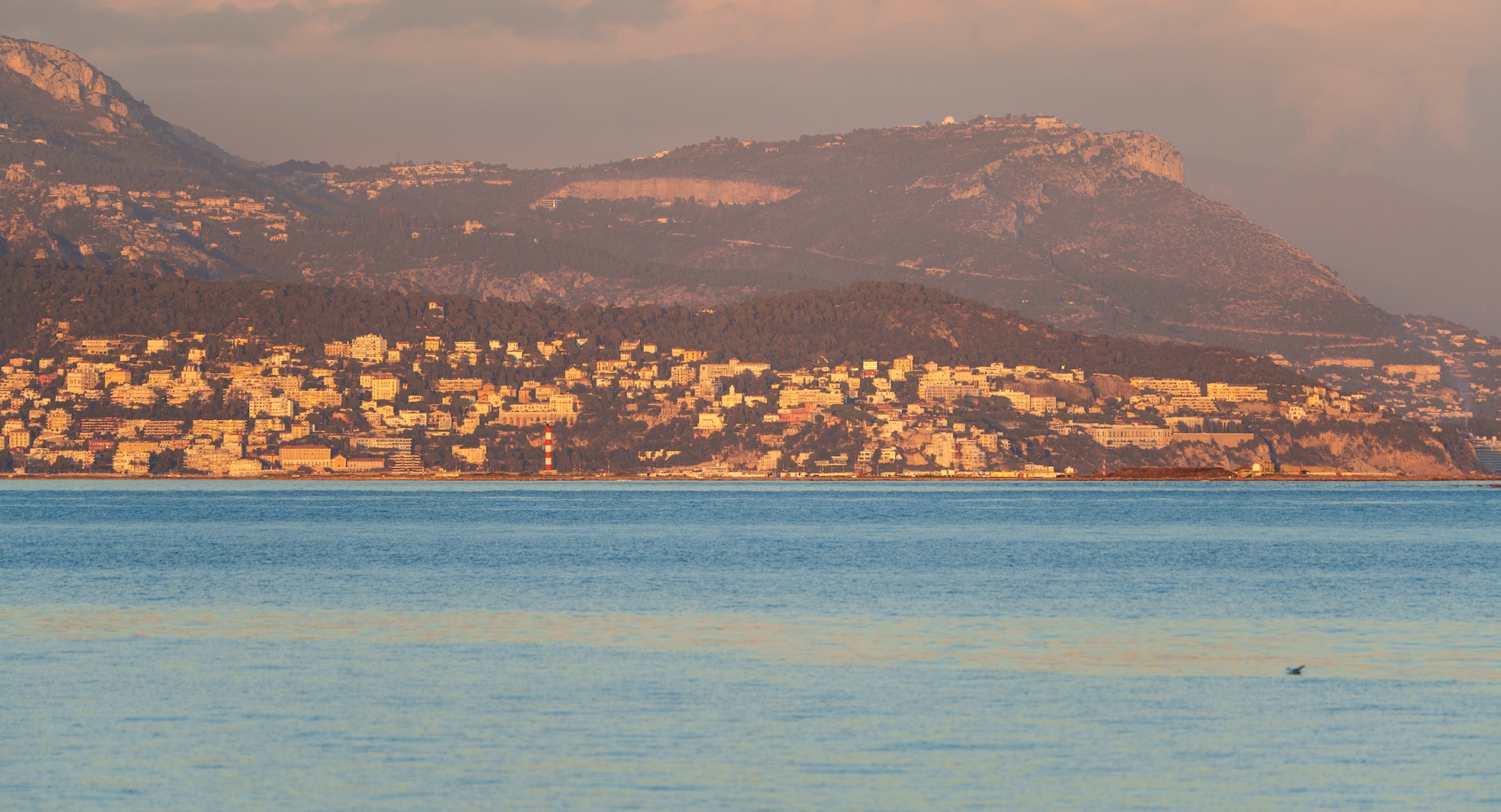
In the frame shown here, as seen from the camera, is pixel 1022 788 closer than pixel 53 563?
Yes

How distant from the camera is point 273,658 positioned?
34625 mm

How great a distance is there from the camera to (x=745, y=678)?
31.4 metres

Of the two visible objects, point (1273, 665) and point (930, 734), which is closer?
point (930, 734)

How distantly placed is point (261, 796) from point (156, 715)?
655cm

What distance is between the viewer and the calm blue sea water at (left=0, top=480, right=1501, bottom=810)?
72.7 feet

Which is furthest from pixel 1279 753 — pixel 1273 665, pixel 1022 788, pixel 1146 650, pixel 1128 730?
pixel 1146 650

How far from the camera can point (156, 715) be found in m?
27.2

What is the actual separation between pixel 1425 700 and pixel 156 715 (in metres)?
19.6

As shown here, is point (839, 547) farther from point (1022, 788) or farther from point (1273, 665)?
point (1022, 788)

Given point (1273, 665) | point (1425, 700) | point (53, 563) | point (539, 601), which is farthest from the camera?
point (53, 563)

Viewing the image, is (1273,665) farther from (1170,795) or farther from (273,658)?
(273,658)

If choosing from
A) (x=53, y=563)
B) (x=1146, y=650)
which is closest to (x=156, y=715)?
(x=1146, y=650)

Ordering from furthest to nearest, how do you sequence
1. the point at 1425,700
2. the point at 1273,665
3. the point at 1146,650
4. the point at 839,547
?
the point at 839,547 → the point at 1146,650 → the point at 1273,665 → the point at 1425,700

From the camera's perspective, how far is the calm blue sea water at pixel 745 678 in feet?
72.7
